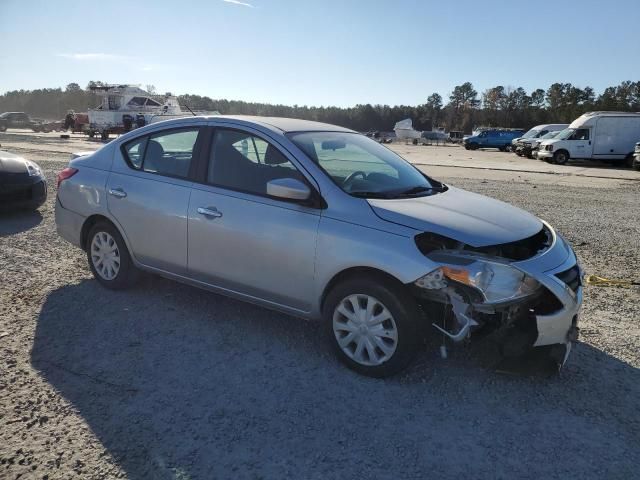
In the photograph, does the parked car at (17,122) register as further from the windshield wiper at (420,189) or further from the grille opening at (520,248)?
the grille opening at (520,248)

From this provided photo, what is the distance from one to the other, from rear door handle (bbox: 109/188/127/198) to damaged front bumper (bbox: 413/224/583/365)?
2.77 m

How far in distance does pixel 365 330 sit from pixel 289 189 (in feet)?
3.54

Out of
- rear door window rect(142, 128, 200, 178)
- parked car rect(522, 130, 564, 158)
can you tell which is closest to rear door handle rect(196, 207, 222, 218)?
rear door window rect(142, 128, 200, 178)

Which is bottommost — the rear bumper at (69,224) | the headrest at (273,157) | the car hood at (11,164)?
the rear bumper at (69,224)

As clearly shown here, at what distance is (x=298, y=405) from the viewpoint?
315 cm

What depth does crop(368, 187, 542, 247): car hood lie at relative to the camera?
3.31 metres

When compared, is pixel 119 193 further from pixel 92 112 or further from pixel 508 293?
pixel 92 112

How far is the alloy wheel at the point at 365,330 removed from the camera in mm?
3361

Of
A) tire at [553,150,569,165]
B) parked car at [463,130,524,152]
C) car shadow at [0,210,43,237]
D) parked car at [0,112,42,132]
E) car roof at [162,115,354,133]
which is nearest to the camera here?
car roof at [162,115,354,133]

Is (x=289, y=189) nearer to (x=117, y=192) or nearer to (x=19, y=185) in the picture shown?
(x=117, y=192)

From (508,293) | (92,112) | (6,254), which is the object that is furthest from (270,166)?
(92,112)

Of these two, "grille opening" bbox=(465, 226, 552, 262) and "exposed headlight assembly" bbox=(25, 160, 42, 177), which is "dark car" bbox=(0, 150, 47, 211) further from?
"grille opening" bbox=(465, 226, 552, 262)

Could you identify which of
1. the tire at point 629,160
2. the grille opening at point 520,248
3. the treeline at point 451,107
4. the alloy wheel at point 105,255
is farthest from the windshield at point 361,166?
the treeline at point 451,107

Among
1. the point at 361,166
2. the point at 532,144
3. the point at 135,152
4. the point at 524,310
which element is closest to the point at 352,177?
the point at 361,166
